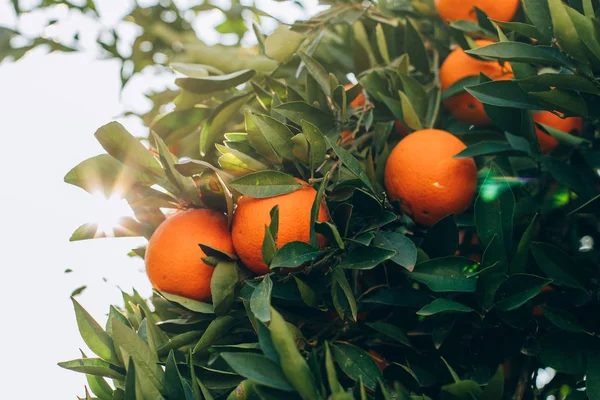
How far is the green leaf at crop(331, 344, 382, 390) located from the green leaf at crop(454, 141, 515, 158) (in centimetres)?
45

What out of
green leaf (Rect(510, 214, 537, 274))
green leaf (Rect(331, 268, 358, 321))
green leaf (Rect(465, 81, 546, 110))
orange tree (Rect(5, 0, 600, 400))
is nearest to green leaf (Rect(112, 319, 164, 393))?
orange tree (Rect(5, 0, 600, 400))

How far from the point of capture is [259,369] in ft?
2.65

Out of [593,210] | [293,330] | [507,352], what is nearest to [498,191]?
[593,210]

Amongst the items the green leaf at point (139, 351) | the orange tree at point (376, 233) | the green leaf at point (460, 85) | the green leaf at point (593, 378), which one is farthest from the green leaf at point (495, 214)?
the green leaf at point (139, 351)

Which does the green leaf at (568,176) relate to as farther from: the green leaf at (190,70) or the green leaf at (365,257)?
the green leaf at (190,70)

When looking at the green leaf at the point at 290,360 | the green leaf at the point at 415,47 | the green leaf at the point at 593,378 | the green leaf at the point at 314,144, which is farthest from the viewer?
the green leaf at the point at 415,47

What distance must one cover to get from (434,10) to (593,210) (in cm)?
74

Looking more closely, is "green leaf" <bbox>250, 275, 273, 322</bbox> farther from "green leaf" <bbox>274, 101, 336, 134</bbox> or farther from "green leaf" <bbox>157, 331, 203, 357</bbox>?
"green leaf" <bbox>274, 101, 336, 134</bbox>

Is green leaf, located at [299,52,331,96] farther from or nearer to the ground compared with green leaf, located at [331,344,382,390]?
farther from the ground

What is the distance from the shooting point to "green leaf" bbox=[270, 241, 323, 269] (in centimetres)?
93

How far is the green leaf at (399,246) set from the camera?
3.11 ft

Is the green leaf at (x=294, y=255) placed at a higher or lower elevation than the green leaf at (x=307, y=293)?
higher

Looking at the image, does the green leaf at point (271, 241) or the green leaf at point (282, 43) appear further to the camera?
the green leaf at point (282, 43)

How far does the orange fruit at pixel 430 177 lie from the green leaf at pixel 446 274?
0.48 feet
